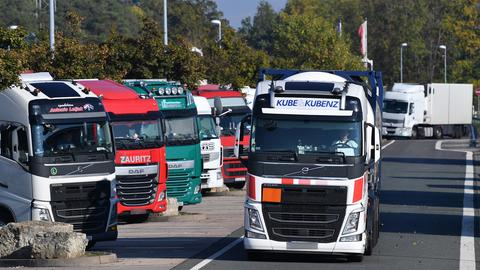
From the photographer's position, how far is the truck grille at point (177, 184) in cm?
2820

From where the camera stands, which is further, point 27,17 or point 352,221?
point 27,17

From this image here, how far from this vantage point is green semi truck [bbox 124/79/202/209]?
28.2 m

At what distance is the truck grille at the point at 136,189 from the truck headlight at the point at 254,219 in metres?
6.93

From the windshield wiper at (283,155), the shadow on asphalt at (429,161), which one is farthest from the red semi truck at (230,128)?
the shadow on asphalt at (429,161)

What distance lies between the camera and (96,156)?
20672mm

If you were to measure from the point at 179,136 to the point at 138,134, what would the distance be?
10.3ft

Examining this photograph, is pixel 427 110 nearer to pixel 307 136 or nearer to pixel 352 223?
pixel 307 136

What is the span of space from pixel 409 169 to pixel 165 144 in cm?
2298

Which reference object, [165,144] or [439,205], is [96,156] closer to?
[165,144]

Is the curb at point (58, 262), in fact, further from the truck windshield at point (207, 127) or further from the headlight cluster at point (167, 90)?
the truck windshield at point (207, 127)

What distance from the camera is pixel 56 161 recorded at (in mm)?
20234

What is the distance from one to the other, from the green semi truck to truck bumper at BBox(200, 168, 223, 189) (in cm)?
377

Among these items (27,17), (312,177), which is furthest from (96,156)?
(27,17)

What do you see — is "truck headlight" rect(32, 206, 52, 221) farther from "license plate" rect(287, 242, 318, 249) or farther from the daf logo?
the daf logo
